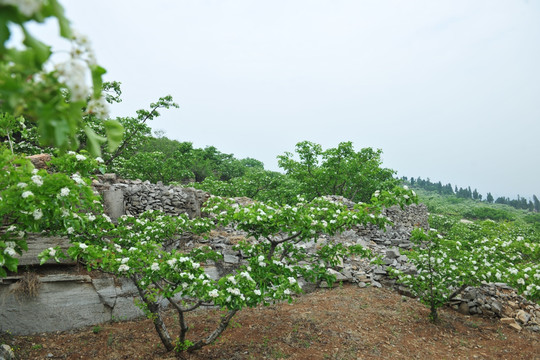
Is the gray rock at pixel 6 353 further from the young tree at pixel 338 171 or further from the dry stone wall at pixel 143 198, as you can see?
the young tree at pixel 338 171

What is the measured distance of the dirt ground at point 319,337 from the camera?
568cm

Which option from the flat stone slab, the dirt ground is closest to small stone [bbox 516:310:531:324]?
the dirt ground

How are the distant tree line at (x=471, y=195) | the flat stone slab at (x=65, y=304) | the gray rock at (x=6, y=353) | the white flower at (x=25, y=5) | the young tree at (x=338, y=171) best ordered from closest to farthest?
1. the white flower at (x=25, y=5)
2. the gray rock at (x=6, y=353)
3. the flat stone slab at (x=65, y=304)
4. the young tree at (x=338, y=171)
5. the distant tree line at (x=471, y=195)

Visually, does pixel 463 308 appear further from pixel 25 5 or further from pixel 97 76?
pixel 25 5

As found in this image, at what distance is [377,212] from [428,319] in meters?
4.45

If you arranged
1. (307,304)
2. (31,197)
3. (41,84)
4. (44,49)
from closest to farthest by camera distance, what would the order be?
(44,49) → (41,84) → (31,197) → (307,304)

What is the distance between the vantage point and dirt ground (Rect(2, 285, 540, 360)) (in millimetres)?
5684

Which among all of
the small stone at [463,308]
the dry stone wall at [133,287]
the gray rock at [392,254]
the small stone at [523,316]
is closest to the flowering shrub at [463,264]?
the dry stone wall at [133,287]

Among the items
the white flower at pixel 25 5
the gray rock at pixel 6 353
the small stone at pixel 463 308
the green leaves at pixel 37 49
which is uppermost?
the white flower at pixel 25 5

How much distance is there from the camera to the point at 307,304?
8.16 meters

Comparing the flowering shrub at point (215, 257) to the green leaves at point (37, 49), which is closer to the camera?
the green leaves at point (37, 49)

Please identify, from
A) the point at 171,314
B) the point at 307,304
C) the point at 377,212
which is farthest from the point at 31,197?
the point at 307,304

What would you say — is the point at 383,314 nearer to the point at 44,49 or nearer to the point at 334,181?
the point at 44,49

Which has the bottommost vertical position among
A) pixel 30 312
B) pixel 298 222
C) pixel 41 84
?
pixel 30 312
